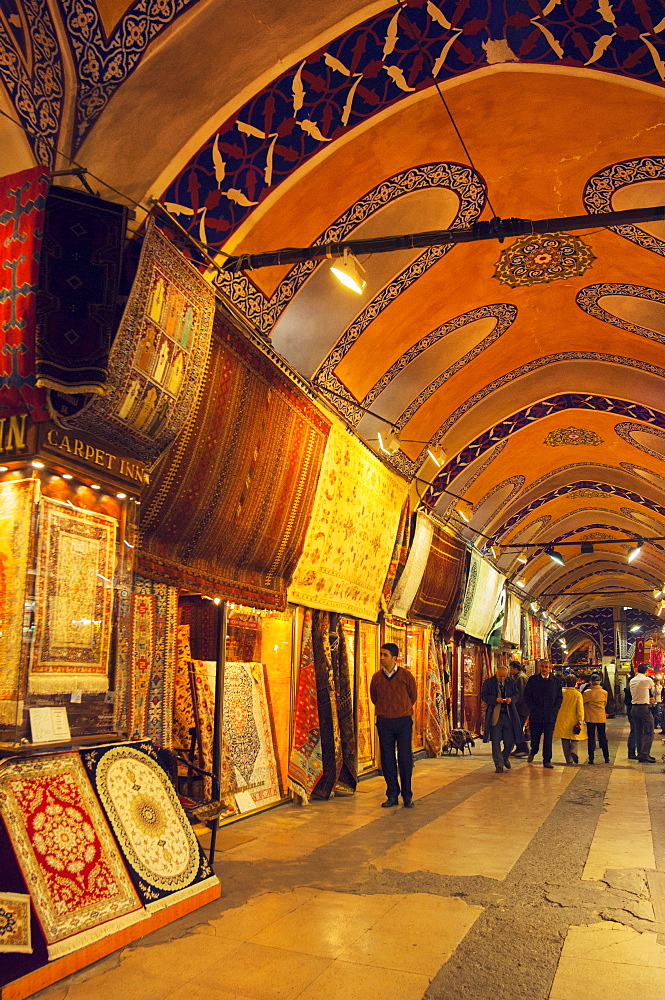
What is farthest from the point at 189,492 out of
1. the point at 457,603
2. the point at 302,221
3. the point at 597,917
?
the point at 457,603

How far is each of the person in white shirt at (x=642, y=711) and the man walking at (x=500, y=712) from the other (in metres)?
1.93

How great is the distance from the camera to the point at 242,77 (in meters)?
4.86

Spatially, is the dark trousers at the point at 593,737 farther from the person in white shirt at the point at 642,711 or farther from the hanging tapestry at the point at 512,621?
the hanging tapestry at the point at 512,621

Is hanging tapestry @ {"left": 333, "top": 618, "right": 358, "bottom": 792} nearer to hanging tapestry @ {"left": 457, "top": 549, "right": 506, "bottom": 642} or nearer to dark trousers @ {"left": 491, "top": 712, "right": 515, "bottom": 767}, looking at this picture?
dark trousers @ {"left": 491, "top": 712, "right": 515, "bottom": 767}

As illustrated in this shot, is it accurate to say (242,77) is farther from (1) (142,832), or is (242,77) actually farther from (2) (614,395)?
(2) (614,395)

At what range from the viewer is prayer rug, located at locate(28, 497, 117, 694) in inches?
155

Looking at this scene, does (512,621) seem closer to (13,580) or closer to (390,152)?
(390,152)

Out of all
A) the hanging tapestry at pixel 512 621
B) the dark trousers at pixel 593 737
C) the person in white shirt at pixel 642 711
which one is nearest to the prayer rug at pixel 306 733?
the dark trousers at pixel 593 737

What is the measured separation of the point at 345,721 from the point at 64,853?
4.80 m

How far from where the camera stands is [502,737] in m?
9.81

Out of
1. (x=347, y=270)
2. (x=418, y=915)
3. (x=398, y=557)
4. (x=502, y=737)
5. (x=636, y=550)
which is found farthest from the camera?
(x=636, y=550)

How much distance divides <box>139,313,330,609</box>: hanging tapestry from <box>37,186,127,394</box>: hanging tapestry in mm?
1071

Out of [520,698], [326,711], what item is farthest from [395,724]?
[520,698]

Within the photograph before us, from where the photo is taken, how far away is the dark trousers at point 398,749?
6914 millimetres
